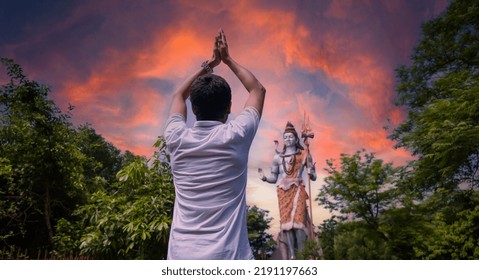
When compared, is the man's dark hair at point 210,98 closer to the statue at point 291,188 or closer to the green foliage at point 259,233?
the green foliage at point 259,233

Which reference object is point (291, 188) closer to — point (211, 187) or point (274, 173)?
point (274, 173)

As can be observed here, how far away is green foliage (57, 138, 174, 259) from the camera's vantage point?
10.9ft

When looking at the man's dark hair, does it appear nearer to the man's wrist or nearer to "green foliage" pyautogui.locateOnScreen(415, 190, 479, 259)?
the man's wrist

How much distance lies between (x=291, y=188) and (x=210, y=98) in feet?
13.9

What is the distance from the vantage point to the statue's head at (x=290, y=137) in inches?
217

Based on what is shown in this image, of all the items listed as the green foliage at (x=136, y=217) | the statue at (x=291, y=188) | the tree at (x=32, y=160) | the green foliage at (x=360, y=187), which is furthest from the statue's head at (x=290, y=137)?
the tree at (x=32, y=160)

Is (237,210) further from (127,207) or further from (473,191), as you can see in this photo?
(473,191)

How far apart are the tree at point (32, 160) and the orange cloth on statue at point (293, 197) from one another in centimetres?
250

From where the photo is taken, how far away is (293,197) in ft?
17.8

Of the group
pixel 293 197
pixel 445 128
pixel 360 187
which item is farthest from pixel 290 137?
pixel 445 128

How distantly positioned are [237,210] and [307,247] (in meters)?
2.93

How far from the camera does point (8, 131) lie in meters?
4.05

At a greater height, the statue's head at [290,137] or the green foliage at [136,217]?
the statue's head at [290,137]

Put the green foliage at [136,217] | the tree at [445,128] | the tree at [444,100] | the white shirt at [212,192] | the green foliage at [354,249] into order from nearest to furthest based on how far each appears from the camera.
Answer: the white shirt at [212,192]
the green foliage at [354,249]
the green foliage at [136,217]
the tree at [445,128]
the tree at [444,100]
